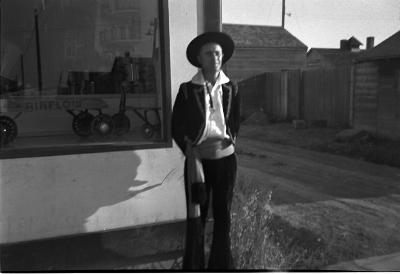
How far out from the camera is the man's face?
324 centimetres

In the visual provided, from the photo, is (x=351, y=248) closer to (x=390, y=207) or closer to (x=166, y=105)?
(x=390, y=207)

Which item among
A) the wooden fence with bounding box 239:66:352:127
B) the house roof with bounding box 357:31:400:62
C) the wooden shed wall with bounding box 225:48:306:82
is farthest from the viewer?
the wooden shed wall with bounding box 225:48:306:82

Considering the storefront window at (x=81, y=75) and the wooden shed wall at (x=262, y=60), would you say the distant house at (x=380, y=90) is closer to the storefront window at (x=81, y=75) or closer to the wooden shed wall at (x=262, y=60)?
the storefront window at (x=81, y=75)

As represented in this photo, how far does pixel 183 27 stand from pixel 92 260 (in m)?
2.25

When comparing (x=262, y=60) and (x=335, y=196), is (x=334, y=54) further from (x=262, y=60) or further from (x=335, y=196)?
(x=335, y=196)

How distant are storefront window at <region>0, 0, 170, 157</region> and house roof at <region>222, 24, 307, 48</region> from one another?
2475 centimetres

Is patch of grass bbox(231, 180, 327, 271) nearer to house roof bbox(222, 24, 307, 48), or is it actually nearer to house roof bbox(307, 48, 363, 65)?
house roof bbox(222, 24, 307, 48)

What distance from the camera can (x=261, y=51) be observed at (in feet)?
94.9

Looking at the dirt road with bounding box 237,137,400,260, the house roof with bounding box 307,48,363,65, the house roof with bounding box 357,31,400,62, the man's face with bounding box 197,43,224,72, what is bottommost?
the dirt road with bounding box 237,137,400,260

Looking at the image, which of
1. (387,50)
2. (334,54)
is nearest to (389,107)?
(387,50)

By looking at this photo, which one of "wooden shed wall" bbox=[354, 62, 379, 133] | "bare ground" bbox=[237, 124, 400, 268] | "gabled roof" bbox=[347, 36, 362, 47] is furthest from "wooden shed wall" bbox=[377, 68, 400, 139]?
"gabled roof" bbox=[347, 36, 362, 47]

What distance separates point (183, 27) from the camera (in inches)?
160

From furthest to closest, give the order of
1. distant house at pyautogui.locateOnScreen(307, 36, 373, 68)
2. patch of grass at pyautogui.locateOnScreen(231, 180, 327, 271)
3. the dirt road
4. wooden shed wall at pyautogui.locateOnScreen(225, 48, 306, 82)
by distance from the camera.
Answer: distant house at pyautogui.locateOnScreen(307, 36, 373, 68), wooden shed wall at pyautogui.locateOnScreen(225, 48, 306, 82), the dirt road, patch of grass at pyautogui.locateOnScreen(231, 180, 327, 271)

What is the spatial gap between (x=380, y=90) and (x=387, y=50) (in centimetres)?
111
